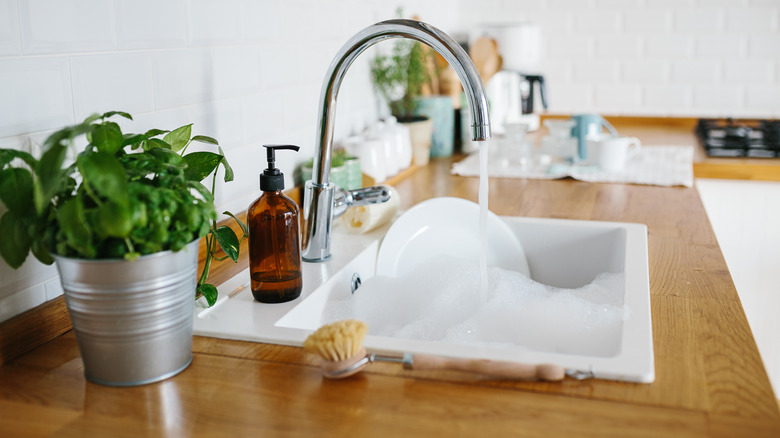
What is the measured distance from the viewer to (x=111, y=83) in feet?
3.28

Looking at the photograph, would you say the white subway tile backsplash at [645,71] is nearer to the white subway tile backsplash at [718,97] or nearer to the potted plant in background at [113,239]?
the white subway tile backsplash at [718,97]

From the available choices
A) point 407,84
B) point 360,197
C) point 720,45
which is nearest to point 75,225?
point 360,197

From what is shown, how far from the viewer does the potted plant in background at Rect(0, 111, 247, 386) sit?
650 millimetres

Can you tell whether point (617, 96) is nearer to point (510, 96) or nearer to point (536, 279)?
point (510, 96)

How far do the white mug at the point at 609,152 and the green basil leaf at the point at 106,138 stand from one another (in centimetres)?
152

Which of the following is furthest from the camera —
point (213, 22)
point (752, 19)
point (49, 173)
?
point (752, 19)

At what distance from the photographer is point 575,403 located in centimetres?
71

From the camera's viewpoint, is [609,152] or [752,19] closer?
[609,152]

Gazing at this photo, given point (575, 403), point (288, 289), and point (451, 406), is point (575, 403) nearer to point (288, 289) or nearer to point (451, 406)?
point (451, 406)

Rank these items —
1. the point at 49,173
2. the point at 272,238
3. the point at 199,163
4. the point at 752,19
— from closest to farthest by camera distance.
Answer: the point at 49,173
the point at 199,163
the point at 272,238
the point at 752,19

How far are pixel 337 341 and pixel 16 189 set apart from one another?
0.34 m

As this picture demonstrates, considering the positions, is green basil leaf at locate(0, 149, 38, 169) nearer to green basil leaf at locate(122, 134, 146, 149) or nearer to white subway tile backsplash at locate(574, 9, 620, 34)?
green basil leaf at locate(122, 134, 146, 149)

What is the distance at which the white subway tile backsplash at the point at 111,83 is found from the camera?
94cm

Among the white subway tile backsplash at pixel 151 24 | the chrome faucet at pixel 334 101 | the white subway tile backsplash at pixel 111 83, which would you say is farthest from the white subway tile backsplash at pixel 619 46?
the white subway tile backsplash at pixel 111 83
